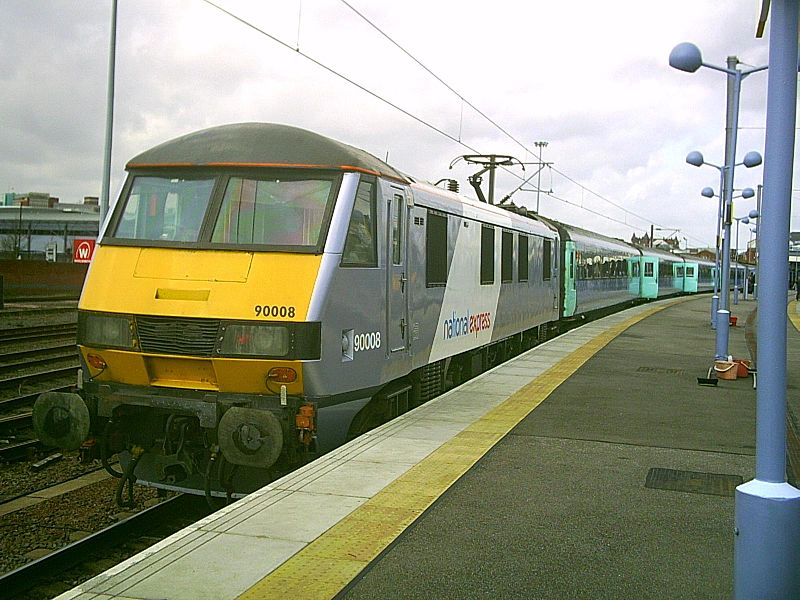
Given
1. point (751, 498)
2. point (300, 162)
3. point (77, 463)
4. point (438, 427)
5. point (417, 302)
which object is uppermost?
→ point (300, 162)

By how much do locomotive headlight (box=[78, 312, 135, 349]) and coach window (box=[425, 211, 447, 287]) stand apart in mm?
3855

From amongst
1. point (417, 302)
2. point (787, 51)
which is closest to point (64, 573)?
point (417, 302)

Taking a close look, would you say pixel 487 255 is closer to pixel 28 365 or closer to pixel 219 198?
pixel 219 198

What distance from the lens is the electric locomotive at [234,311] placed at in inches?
293

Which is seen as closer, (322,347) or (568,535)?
(568,535)

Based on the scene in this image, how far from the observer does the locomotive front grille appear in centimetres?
746

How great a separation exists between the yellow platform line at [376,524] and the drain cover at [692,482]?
153 cm

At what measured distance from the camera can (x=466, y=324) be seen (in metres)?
12.6

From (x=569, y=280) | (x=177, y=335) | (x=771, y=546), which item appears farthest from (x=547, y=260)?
(x=771, y=546)

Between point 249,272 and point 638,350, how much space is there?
1293 centimetres

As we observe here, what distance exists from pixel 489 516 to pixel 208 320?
283cm

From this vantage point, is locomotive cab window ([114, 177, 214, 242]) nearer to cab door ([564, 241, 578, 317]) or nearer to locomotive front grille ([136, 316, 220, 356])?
locomotive front grille ([136, 316, 220, 356])

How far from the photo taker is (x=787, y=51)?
4.26 metres

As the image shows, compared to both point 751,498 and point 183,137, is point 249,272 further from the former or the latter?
point 751,498
